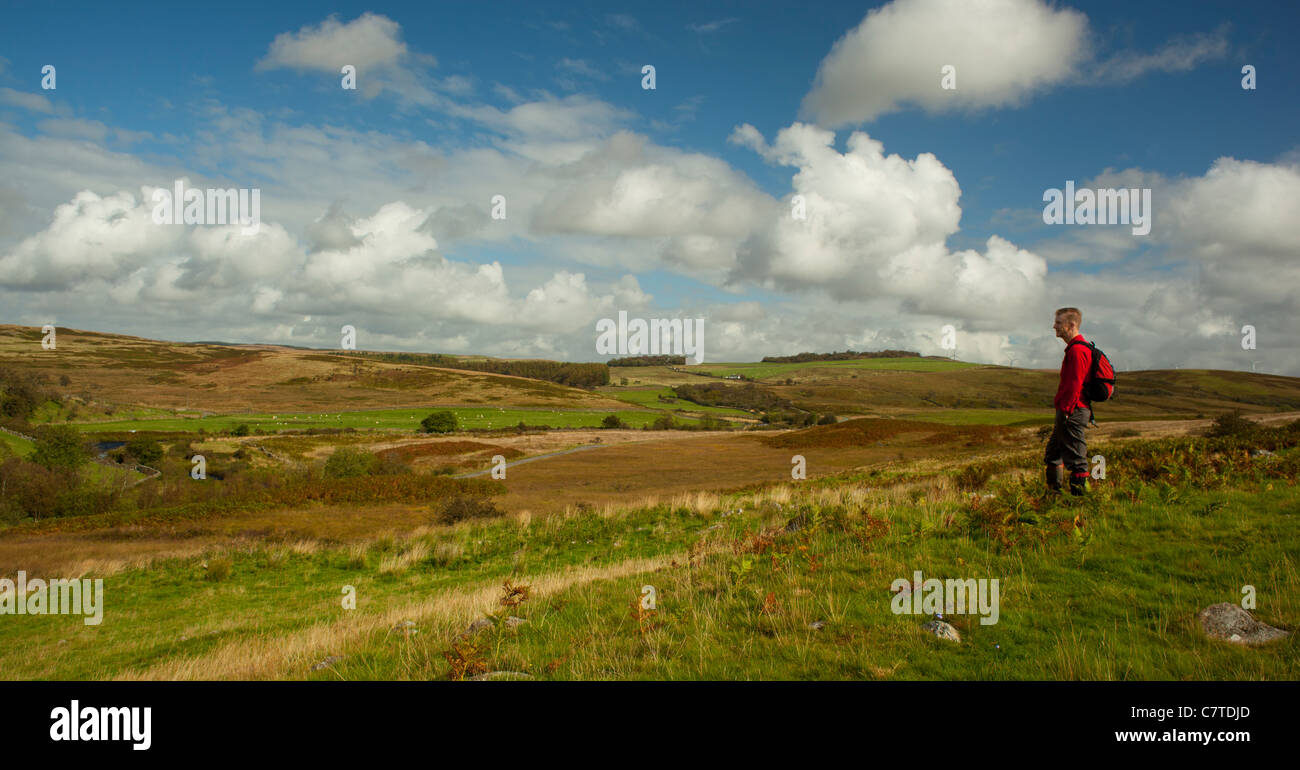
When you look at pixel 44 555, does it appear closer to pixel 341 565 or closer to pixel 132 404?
pixel 341 565

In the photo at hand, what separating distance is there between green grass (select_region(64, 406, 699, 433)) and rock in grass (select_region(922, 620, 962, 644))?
100m

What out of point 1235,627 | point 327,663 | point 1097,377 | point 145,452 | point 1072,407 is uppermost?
point 1097,377

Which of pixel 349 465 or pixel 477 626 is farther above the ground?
pixel 477 626

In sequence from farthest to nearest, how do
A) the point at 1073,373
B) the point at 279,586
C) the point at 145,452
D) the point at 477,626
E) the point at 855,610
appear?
the point at 145,452 < the point at 279,586 < the point at 1073,373 < the point at 477,626 < the point at 855,610

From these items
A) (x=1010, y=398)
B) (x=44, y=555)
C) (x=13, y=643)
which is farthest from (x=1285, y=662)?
(x=1010, y=398)

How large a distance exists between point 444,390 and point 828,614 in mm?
157312

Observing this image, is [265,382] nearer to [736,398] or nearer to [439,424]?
[439,424]

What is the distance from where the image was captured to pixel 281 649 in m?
8.25

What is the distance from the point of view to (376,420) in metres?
108

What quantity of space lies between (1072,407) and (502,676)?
9222 millimetres

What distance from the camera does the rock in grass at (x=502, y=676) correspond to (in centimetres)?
542

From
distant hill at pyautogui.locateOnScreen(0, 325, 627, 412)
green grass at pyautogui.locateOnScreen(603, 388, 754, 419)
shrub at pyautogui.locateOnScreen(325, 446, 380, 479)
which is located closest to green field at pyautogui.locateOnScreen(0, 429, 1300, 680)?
shrub at pyautogui.locateOnScreen(325, 446, 380, 479)

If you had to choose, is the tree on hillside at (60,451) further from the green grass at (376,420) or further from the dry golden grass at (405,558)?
the dry golden grass at (405,558)
